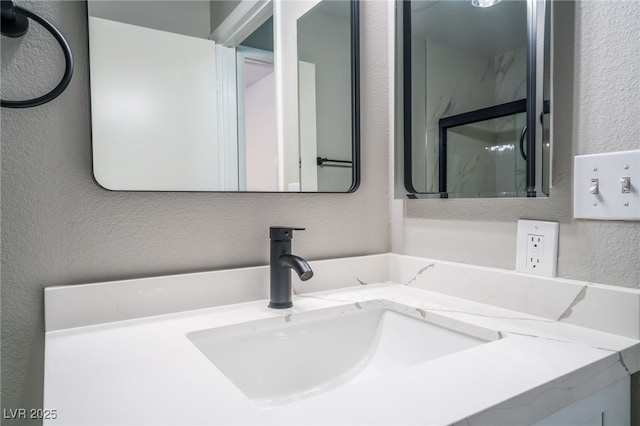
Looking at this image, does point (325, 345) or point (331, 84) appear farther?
point (331, 84)

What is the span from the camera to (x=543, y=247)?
79 centimetres

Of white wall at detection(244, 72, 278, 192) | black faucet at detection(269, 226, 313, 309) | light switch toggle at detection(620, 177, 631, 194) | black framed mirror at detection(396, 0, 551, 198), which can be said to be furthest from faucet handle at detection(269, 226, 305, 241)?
light switch toggle at detection(620, 177, 631, 194)

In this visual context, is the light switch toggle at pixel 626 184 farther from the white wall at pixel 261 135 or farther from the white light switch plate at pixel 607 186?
the white wall at pixel 261 135

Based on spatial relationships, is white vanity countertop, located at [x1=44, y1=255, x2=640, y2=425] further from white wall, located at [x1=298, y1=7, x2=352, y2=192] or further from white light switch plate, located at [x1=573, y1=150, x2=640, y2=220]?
white wall, located at [x1=298, y1=7, x2=352, y2=192]

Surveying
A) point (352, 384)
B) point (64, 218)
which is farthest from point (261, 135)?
point (352, 384)

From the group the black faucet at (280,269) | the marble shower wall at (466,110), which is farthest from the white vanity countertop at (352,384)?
the marble shower wall at (466,110)

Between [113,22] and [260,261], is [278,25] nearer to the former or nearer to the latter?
[113,22]

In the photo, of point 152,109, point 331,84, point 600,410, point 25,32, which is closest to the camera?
point 600,410

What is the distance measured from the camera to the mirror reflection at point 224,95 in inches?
31.8

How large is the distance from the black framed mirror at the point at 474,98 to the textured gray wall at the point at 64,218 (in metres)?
0.48

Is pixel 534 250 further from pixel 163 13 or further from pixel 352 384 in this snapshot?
pixel 163 13

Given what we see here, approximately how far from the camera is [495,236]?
0.89 m

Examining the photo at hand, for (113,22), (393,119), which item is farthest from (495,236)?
(113,22)

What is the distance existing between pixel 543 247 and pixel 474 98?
1.21 feet
